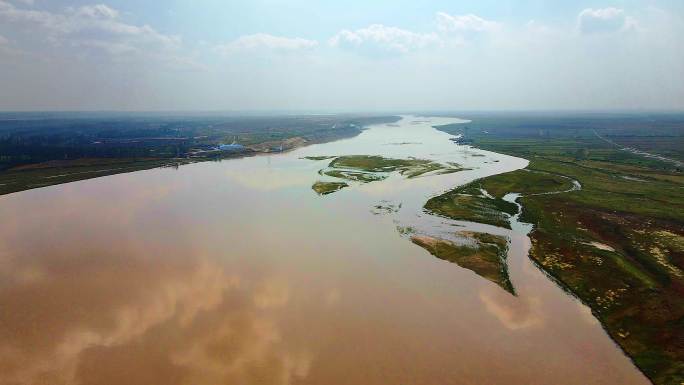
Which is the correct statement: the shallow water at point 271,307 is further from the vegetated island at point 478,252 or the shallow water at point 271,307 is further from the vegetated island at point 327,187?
the vegetated island at point 327,187

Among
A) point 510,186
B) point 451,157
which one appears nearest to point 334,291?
point 510,186

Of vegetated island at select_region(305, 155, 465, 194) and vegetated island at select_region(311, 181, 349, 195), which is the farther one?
vegetated island at select_region(305, 155, 465, 194)

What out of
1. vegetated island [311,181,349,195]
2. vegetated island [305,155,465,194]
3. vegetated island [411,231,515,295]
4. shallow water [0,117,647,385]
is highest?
vegetated island [411,231,515,295]

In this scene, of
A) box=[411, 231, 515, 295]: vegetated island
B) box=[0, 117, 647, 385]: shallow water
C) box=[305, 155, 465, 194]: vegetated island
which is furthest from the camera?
box=[305, 155, 465, 194]: vegetated island

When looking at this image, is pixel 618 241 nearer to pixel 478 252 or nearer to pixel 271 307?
pixel 478 252

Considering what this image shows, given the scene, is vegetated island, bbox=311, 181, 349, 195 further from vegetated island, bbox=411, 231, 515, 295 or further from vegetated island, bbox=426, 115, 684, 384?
vegetated island, bbox=411, 231, 515, 295

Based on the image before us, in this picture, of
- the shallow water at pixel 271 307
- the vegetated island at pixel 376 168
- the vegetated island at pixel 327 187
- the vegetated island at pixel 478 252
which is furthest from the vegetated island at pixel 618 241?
the vegetated island at pixel 327 187

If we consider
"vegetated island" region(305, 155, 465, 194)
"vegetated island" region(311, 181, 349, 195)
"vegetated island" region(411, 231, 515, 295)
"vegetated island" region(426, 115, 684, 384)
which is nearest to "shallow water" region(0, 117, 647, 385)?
"vegetated island" region(411, 231, 515, 295)
